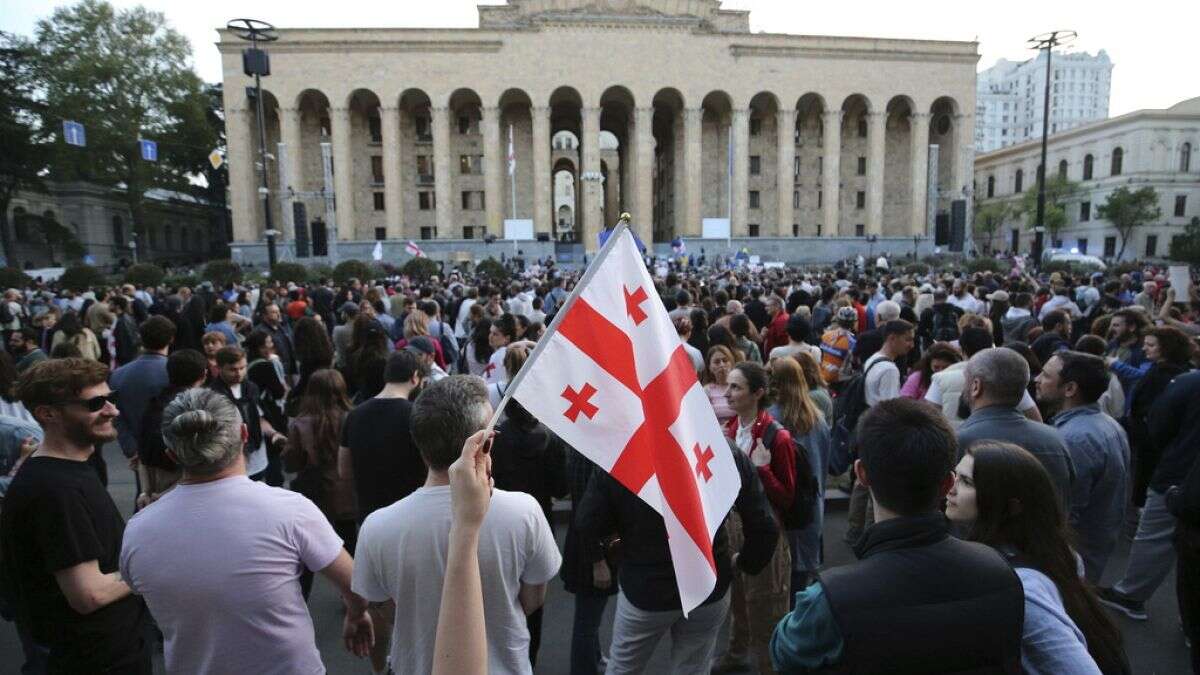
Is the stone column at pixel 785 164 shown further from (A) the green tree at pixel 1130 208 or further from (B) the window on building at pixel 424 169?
(B) the window on building at pixel 424 169

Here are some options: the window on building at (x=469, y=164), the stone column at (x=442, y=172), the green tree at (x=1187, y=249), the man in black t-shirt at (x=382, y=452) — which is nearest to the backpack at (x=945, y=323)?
the man in black t-shirt at (x=382, y=452)

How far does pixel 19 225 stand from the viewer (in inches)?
1796

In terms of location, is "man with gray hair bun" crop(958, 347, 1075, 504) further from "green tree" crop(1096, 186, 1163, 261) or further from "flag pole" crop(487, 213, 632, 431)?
"green tree" crop(1096, 186, 1163, 261)

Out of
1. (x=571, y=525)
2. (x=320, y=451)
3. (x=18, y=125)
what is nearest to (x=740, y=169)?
(x=18, y=125)

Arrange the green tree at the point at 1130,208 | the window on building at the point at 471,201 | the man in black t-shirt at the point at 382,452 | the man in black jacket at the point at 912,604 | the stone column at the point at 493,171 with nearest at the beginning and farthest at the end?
the man in black jacket at the point at 912,604, the man in black t-shirt at the point at 382,452, the stone column at the point at 493,171, the green tree at the point at 1130,208, the window on building at the point at 471,201

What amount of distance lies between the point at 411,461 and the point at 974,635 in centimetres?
299

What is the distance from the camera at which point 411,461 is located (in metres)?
3.80

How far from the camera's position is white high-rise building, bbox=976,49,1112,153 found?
11775cm

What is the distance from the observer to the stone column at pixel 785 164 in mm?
47531

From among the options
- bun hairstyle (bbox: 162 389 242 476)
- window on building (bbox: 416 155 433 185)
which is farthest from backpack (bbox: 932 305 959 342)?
window on building (bbox: 416 155 433 185)

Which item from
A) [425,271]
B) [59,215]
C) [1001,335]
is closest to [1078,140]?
[425,271]

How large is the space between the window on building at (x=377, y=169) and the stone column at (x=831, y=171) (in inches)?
1297

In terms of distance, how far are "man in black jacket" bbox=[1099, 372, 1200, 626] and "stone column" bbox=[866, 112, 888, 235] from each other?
4818cm

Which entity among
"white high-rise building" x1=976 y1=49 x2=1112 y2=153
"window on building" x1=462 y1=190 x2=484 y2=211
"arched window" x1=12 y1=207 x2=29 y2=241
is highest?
"white high-rise building" x1=976 y1=49 x2=1112 y2=153
